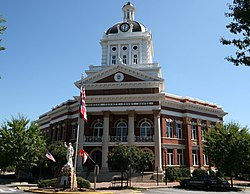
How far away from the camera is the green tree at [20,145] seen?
3356 cm

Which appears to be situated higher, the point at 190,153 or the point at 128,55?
the point at 128,55

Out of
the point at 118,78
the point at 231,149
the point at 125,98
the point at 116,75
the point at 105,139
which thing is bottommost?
the point at 231,149

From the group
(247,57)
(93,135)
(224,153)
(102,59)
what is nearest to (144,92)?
(93,135)

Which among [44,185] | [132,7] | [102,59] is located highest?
[132,7]

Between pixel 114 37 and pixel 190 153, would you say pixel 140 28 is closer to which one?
pixel 114 37

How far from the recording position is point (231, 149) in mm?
28625

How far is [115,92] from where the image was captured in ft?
121

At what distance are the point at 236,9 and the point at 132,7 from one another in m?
49.1

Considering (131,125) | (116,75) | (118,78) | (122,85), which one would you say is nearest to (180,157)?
(131,125)

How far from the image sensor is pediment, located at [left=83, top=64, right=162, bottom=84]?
3747 cm

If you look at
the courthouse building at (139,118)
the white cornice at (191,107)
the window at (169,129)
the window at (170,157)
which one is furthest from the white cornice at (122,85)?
the window at (170,157)

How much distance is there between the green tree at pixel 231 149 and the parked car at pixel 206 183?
7.91ft

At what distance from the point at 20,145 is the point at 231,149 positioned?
25.9 metres

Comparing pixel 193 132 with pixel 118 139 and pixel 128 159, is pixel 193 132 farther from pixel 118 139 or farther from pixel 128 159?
pixel 128 159
